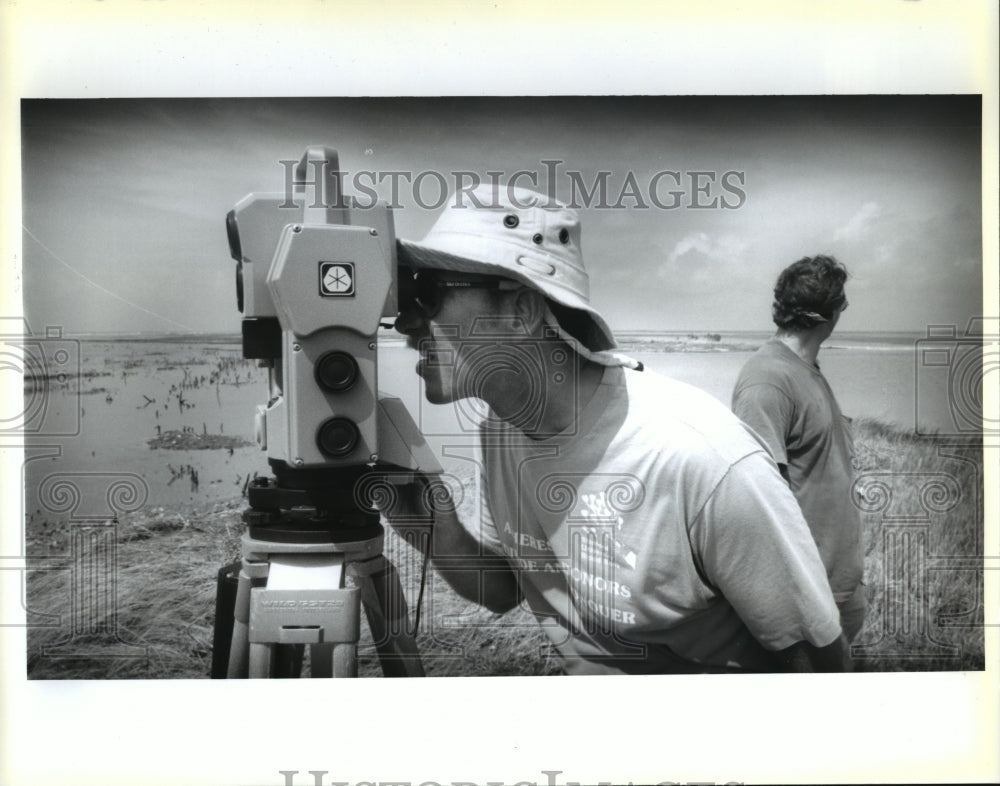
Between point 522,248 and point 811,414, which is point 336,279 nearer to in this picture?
point 522,248

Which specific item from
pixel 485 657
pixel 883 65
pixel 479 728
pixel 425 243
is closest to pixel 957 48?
pixel 883 65

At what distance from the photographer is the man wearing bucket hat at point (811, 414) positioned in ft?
8.51

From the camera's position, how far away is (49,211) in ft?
8.23

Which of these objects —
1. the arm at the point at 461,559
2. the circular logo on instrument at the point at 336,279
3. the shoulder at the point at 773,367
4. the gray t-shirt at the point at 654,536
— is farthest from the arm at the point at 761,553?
the circular logo on instrument at the point at 336,279

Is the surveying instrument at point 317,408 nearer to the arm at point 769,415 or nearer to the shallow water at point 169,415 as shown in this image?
the shallow water at point 169,415

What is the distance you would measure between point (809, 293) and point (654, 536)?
0.84 m

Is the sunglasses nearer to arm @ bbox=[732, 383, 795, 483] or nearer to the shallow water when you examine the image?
the shallow water

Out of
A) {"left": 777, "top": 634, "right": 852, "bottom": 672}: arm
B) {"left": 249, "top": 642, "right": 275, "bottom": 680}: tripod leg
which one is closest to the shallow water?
{"left": 249, "top": 642, "right": 275, "bottom": 680}: tripod leg

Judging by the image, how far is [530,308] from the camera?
2430 mm

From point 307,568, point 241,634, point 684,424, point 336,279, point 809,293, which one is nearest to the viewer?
point 336,279

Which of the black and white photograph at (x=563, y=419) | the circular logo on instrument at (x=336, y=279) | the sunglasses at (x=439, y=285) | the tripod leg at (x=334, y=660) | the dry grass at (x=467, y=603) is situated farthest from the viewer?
the dry grass at (x=467, y=603)

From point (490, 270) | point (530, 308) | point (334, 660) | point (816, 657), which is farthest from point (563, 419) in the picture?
point (816, 657)

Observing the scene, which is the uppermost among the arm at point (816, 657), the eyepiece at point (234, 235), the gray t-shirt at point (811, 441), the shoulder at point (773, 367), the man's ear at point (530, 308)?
the eyepiece at point (234, 235)

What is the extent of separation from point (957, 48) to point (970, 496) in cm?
129
